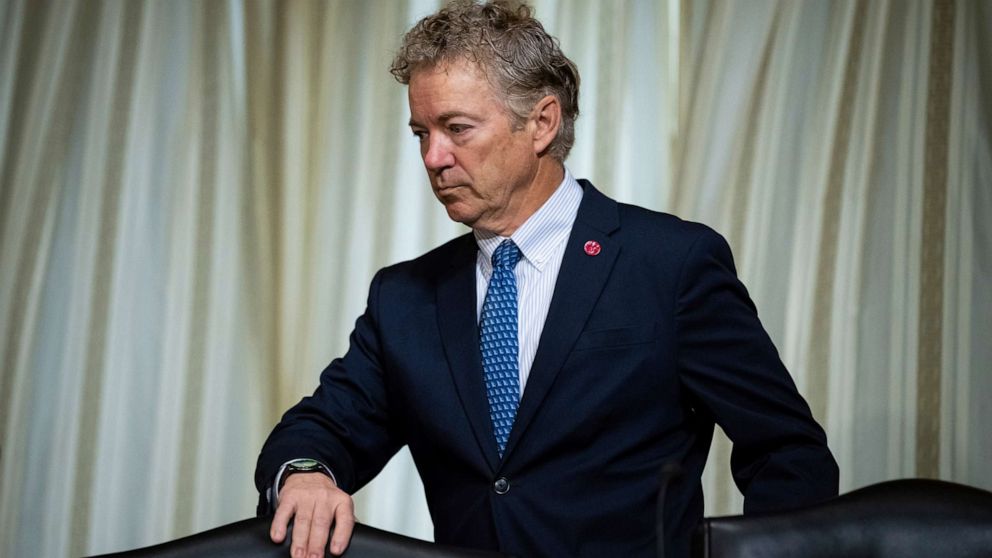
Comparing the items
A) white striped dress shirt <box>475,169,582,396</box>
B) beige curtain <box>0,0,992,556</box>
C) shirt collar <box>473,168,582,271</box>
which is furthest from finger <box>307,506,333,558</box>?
beige curtain <box>0,0,992,556</box>

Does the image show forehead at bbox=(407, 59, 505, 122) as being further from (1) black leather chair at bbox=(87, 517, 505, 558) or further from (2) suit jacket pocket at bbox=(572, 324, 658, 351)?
(1) black leather chair at bbox=(87, 517, 505, 558)

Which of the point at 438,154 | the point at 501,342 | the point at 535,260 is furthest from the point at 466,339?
the point at 438,154

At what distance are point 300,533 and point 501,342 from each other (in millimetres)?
536

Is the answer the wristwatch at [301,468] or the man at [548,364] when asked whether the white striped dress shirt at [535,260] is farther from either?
the wristwatch at [301,468]

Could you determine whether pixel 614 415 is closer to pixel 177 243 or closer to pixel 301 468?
pixel 301 468

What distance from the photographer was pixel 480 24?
1914 millimetres

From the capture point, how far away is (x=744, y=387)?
182cm

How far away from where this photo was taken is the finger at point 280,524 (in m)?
1.47

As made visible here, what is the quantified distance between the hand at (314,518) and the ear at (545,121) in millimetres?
637

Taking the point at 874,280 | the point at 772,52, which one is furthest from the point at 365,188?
the point at 874,280

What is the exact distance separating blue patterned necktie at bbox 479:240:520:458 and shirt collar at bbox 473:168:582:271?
0.06 feet

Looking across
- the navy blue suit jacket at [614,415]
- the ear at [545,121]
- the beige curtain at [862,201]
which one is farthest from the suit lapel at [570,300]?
the beige curtain at [862,201]

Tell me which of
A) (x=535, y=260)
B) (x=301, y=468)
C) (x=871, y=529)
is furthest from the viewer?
(x=535, y=260)

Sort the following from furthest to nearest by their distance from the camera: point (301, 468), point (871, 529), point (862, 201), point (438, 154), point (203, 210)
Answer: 1. point (203, 210)
2. point (862, 201)
3. point (438, 154)
4. point (301, 468)
5. point (871, 529)
